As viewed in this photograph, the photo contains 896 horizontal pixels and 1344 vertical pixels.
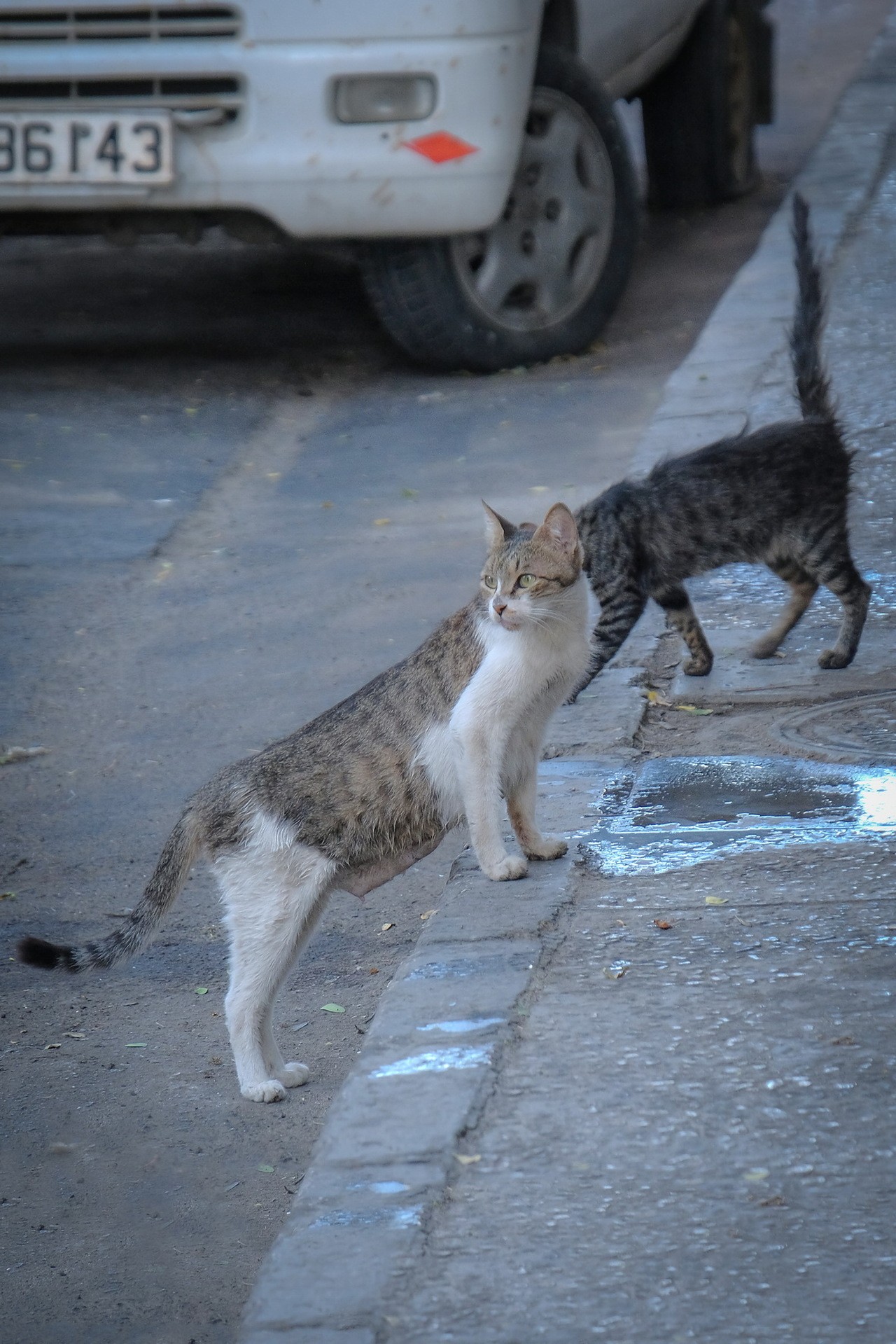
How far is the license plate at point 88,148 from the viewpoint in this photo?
22.5 ft

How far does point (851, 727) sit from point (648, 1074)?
165 cm

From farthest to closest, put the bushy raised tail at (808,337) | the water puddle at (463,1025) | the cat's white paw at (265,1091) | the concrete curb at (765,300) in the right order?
the concrete curb at (765,300) → the bushy raised tail at (808,337) → the cat's white paw at (265,1091) → the water puddle at (463,1025)

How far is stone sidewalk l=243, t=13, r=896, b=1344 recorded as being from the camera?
222cm

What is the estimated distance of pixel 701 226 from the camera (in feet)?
34.3

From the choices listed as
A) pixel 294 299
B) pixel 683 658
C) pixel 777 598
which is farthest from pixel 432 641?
pixel 294 299

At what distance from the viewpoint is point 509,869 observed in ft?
11.3

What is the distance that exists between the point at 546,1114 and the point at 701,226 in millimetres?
8747

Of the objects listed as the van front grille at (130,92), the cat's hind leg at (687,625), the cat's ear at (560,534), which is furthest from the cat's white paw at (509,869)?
the van front grille at (130,92)

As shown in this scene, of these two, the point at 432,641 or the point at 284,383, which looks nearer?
the point at 432,641

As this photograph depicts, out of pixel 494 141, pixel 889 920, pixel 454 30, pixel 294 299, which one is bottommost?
pixel 294 299

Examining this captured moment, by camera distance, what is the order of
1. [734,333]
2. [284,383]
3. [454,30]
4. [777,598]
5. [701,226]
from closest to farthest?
1. [777,598]
2. [454,30]
3. [734,333]
4. [284,383]
5. [701,226]

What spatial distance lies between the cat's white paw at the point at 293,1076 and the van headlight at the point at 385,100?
4.74 m

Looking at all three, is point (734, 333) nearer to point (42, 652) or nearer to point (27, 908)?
point (42, 652)

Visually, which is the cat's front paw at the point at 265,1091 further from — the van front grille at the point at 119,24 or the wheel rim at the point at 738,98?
the wheel rim at the point at 738,98
